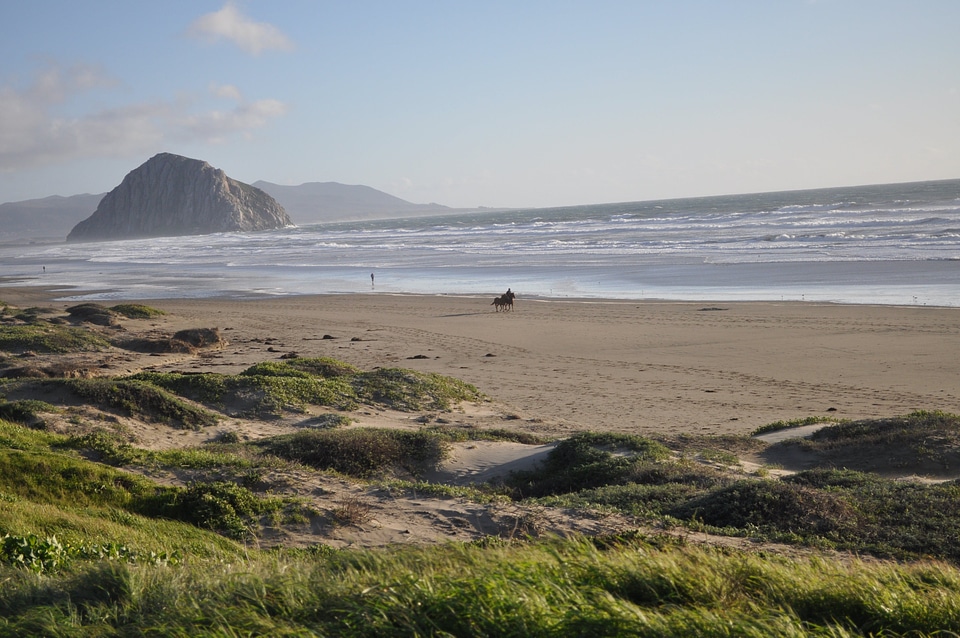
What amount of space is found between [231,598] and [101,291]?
4194cm

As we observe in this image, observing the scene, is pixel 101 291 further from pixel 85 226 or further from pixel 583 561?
pixel 85 226

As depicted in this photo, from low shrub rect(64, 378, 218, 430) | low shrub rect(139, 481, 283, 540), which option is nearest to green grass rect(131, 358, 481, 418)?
low shrub rect(64, 378, 218, 430)

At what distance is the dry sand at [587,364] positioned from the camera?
367 inches

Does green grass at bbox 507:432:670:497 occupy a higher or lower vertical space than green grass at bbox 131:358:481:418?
lower

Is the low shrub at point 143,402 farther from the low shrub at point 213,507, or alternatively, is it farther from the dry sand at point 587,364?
the low shrub at point 213,507

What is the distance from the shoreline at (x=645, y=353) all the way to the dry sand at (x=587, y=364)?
0.18 ft

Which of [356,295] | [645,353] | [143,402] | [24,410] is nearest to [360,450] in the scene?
[143,402]

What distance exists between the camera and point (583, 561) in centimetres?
373

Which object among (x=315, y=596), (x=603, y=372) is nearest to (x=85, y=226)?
(x=603, y=372)

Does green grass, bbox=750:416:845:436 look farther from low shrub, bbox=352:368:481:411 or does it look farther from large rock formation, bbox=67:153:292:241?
large rock formation, bbox=67:153:292:241

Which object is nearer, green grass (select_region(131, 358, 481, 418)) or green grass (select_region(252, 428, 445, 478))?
green grass (select_region(252, 428, 445, 478))

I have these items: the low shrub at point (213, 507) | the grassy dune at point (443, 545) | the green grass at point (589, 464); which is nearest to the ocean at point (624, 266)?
the green grass at point (589, 464)

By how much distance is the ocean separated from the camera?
3198 centimetres

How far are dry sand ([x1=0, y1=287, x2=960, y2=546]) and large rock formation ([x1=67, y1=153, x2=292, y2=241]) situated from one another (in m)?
151
